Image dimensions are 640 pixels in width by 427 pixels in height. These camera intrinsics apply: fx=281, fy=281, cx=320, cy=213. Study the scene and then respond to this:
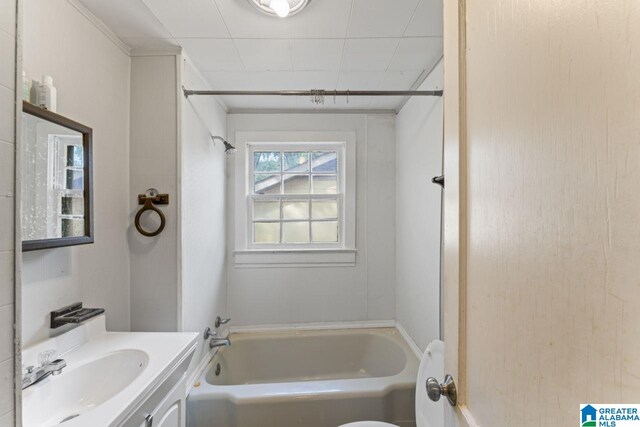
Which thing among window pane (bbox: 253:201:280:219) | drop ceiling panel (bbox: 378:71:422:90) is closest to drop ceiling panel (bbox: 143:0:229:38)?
drop ceiling panel (bbox: 378:71:422:90)

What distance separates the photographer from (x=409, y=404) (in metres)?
1.64

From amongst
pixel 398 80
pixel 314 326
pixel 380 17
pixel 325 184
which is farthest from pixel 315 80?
Result: pixel 314 326

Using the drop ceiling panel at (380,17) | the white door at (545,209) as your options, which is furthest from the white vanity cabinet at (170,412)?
the drop ceiling panel at (380,17)

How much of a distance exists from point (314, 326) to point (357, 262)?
0.67m

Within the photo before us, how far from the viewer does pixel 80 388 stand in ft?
3.35

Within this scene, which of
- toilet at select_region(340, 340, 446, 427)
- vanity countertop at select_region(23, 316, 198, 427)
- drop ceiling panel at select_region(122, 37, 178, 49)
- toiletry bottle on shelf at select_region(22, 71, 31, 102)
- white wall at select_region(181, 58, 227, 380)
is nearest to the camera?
vanity countertop at select_region(23, 316, 198, 427)

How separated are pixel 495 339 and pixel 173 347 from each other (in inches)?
47.9

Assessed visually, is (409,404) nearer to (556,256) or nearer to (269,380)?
(269,380)

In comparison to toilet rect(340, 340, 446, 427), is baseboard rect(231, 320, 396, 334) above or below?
below

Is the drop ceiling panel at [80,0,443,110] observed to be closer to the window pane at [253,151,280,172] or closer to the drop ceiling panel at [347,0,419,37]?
the drop ceiling panel at [347,0,419,37]

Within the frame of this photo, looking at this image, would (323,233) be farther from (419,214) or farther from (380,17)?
(380,17)

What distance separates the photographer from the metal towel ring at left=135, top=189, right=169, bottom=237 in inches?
58.4

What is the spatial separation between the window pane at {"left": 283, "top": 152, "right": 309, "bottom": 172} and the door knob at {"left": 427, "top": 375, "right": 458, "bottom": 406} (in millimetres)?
2079

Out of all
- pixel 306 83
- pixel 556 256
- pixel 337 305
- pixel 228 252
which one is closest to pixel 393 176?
pixel 306 83
